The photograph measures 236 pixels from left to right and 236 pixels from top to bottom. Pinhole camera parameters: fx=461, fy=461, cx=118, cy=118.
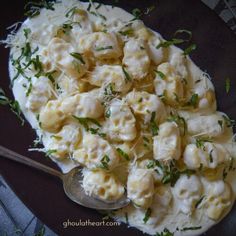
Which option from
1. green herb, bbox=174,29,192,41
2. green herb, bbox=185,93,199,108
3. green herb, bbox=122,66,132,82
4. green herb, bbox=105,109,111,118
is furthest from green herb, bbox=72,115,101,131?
green herb, bbox=174,29,192,41

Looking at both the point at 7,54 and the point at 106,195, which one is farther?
the point at 7,54

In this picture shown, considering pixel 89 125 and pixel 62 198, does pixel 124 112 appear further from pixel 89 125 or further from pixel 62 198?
pixel 62 198

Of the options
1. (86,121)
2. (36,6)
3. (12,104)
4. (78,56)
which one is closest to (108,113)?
(86,121)

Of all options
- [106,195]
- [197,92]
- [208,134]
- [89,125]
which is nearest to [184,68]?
[197,92]

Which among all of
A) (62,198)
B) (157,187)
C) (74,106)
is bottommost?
(62,198)

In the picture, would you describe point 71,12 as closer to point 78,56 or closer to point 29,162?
point 78,56

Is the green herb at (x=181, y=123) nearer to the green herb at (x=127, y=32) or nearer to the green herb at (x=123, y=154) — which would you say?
the green herb at (x=123, y=154)

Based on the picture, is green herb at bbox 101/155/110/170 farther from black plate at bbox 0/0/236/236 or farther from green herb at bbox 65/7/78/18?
green herb at bbox 65/7/78/18
